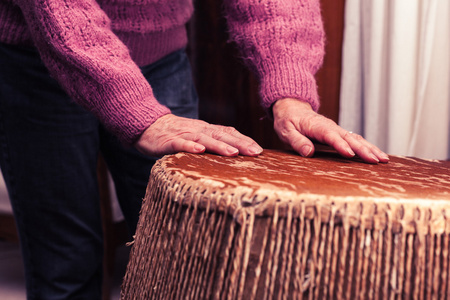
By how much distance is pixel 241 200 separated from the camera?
455 millimetres

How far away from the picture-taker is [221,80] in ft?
6.22

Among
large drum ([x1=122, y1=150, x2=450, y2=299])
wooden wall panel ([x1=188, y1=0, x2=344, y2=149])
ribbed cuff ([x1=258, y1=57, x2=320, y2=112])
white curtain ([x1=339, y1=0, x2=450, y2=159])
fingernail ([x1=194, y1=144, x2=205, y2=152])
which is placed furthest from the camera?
wooden wall panel ([x1=188, y1=0, x2=344, y2=149])

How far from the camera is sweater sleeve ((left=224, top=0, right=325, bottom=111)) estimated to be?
809 millimetres

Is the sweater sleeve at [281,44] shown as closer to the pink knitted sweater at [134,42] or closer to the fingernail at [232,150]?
the pink knitted sweater at [134,42]

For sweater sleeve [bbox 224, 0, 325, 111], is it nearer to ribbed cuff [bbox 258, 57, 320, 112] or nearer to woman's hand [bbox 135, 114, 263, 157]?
ribbed cuff [bbox 258, 57, 320, 112]

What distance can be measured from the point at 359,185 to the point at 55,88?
24.7 inches

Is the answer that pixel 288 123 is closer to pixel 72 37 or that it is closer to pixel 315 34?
pixel 315 34

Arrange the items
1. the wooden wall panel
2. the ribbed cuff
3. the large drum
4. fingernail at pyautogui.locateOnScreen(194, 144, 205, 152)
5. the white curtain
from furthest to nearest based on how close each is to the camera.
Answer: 1. the wooden wall panel
2. the white curtain
3. the ribbed cuff
4. fingernail at pyautogui.locateOnScreen(194, 144, 205, 152)
5. the large drum

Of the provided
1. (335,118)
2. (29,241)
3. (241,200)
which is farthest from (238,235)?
(335,118)

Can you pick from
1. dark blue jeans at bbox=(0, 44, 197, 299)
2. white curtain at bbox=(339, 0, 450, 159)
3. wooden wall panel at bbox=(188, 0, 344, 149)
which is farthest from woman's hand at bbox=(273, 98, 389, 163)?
wooden wall panel at bbox=(188, 0, 344, 149)

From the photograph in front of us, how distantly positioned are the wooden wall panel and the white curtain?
1.14 ft

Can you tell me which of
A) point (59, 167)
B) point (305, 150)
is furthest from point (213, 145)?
point (59, 167)

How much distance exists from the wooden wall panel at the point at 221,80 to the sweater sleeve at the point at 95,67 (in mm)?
1092

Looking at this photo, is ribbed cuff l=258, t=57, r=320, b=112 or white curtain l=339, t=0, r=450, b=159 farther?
white curtain l=339, t=0, r=450, b=159
